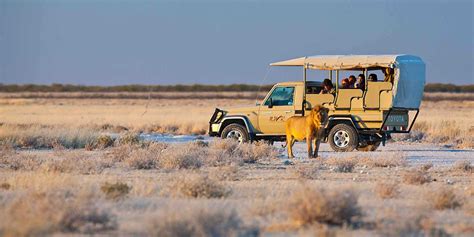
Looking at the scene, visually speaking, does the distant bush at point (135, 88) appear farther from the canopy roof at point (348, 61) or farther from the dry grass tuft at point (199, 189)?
the dry grass tuft at point (199, 189)

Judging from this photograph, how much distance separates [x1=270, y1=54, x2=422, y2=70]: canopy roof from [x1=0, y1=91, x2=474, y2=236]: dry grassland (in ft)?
10.4

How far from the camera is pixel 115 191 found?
14.9m

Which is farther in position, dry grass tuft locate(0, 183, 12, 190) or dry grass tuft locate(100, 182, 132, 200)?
dry grass tuft locate(0, 183, 12, 190)

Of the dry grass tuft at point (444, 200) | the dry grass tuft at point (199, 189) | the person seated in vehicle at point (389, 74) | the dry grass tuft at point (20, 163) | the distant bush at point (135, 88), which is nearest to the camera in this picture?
the dry grass tuft at point (444, 200)

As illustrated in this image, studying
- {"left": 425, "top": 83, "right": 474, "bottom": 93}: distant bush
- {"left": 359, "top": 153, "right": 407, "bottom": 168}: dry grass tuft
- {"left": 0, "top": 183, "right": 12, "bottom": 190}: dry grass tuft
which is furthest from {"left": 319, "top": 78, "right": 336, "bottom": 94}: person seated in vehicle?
{"left": 425, "top": 83, "right": 474, "bottom": 93}: distant bush

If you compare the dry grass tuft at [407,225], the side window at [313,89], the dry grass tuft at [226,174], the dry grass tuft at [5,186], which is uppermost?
the side window at [313,89]

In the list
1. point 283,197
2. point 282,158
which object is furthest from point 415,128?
point 283,197

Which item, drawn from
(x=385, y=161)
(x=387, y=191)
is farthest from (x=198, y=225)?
(x=385, y=161)

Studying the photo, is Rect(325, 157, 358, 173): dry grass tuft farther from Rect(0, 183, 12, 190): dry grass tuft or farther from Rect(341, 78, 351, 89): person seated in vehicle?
Rect(0, 183, 12, 190): dry grass tuft

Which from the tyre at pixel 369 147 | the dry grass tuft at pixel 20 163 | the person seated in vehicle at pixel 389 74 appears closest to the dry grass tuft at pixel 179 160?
the dry grass tuft at pixel 20 163

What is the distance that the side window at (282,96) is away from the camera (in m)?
27.8

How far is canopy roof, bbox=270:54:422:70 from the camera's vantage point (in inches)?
1048

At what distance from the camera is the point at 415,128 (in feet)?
134

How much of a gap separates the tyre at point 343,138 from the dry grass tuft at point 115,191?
40.6 feet
